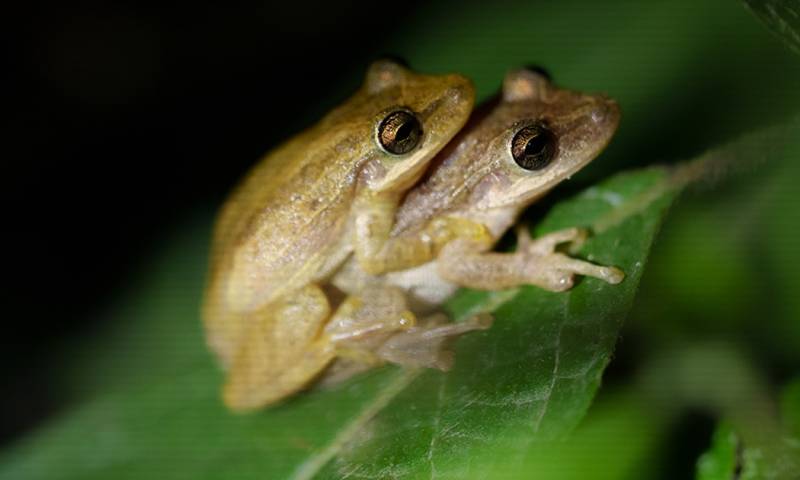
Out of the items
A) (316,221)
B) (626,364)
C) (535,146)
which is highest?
(316,221)

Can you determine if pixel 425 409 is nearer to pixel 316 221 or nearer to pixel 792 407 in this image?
pixel 792 407

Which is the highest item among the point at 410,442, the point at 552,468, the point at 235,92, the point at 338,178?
the point at 235,92

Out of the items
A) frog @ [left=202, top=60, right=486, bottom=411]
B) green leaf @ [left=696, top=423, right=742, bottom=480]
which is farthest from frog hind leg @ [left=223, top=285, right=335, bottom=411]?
green leaf @ [left=696, top=423, right=742, bottom=480]

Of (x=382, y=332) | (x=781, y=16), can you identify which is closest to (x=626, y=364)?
(x=781, y=16)

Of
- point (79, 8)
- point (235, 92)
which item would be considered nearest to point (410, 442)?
point (235, 92)

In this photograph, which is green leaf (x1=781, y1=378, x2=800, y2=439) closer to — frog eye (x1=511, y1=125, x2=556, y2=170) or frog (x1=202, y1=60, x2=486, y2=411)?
frog eye (x1=511, y1=125, x2=556, y2=170)

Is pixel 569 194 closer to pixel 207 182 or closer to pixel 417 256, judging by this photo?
pixel 417 256

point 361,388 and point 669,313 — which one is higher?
point 361,388
